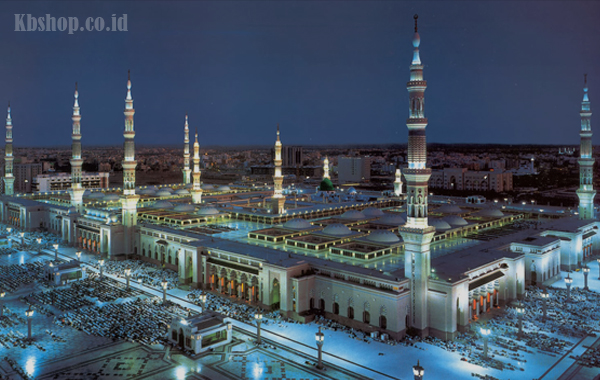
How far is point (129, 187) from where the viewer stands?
47562mm

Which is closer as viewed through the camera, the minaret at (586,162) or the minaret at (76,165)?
the minaret at (586,162)

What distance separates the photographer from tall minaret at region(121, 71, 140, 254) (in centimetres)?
4659

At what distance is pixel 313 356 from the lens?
80.0ft

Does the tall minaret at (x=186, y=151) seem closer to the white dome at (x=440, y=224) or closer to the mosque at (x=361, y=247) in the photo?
the mosque at (x=361, y=247)

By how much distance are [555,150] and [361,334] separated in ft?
442

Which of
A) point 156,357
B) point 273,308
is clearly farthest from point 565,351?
point 156,357

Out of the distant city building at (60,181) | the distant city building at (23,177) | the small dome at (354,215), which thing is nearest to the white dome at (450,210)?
the small dome at (354,215)

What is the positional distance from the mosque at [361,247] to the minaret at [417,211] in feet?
0.20

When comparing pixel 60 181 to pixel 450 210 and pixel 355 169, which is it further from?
pixel 450 210

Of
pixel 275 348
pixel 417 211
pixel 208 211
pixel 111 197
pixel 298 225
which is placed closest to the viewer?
pixel 275 348

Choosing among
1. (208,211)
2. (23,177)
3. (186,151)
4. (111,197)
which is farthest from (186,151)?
(23,177)

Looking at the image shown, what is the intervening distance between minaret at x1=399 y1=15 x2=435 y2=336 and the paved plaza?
2.22 metres

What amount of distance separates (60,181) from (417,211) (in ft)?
327

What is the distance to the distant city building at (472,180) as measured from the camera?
96500mm
